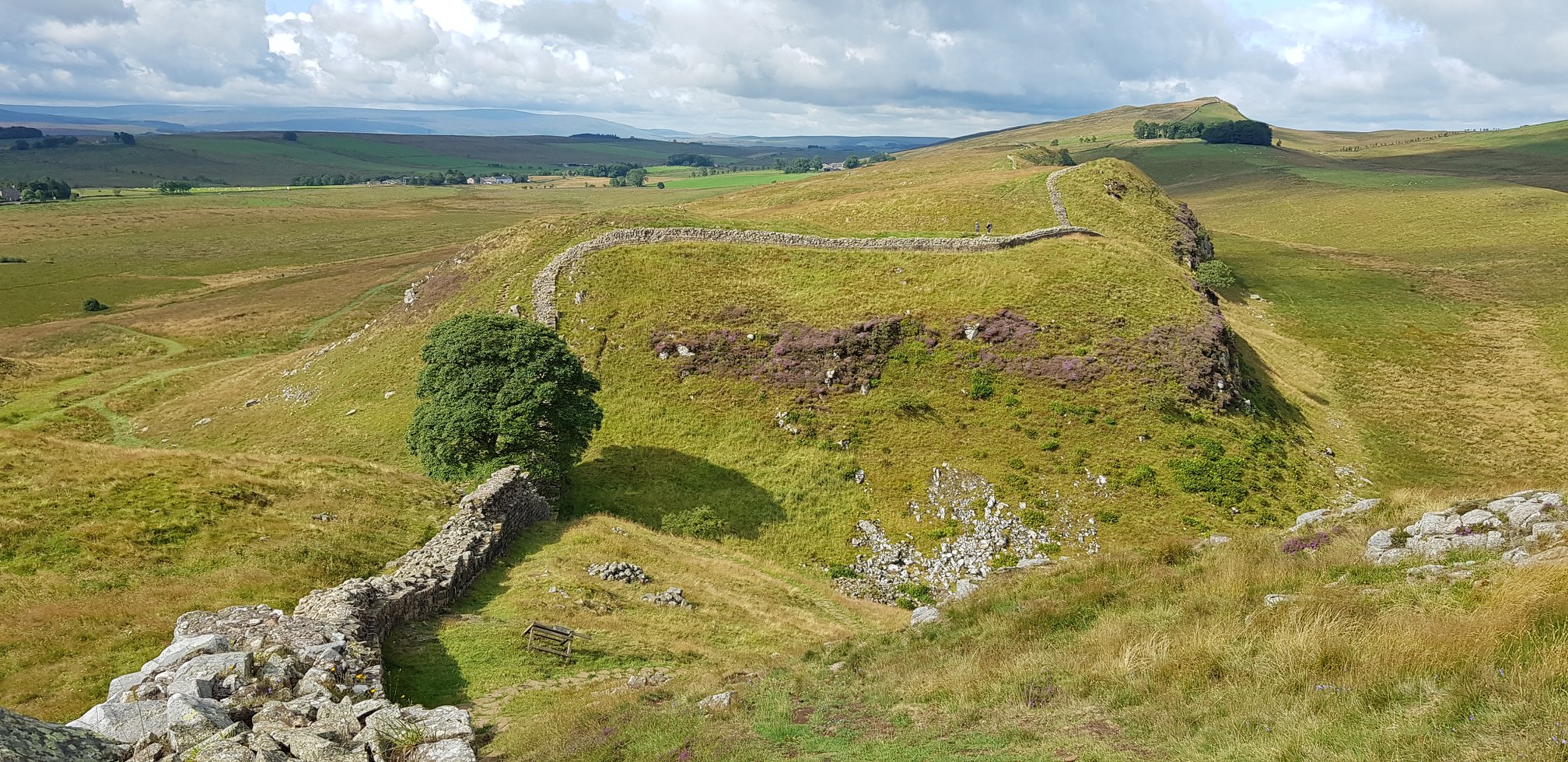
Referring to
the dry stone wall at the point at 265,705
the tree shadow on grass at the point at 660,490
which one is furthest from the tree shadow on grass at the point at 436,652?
the tree shadow on grass at the point at 660,490

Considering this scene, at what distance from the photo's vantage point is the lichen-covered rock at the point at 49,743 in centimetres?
1159

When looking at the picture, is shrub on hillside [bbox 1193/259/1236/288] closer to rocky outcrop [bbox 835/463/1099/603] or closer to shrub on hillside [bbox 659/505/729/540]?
rocky outcrop [bbox 835/463/1099/603]

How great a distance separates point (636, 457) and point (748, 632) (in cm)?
1879

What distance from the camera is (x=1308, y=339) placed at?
7006 centimetres

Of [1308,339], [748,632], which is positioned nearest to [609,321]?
[748,632]

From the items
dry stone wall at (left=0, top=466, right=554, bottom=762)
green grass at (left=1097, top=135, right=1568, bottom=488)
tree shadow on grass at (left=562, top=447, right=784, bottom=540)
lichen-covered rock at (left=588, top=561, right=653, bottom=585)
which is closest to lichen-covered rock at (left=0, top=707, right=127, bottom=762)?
dry stone wall at (left=0, top=466, right=554, bottom=762)

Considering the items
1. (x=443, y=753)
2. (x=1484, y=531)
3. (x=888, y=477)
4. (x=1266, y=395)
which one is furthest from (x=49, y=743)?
(x=1266, y=395)

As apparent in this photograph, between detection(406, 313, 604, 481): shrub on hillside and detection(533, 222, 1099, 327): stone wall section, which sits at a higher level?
detection(533, 222, 1099, 327): stone wall section

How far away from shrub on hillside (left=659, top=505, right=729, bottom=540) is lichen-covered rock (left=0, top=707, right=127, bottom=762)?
2580 centimetres

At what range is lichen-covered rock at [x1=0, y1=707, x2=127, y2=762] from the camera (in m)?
11.6

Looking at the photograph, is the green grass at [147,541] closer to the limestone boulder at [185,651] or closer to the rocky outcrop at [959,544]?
the limestone boulder at [185,651]

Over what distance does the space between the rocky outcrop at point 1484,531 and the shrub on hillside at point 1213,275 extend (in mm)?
64096

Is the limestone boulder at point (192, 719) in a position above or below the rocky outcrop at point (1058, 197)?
below

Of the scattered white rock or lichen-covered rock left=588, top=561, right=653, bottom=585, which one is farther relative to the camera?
lichen-covered rock left=588, top=561, right=653, bottom=585
